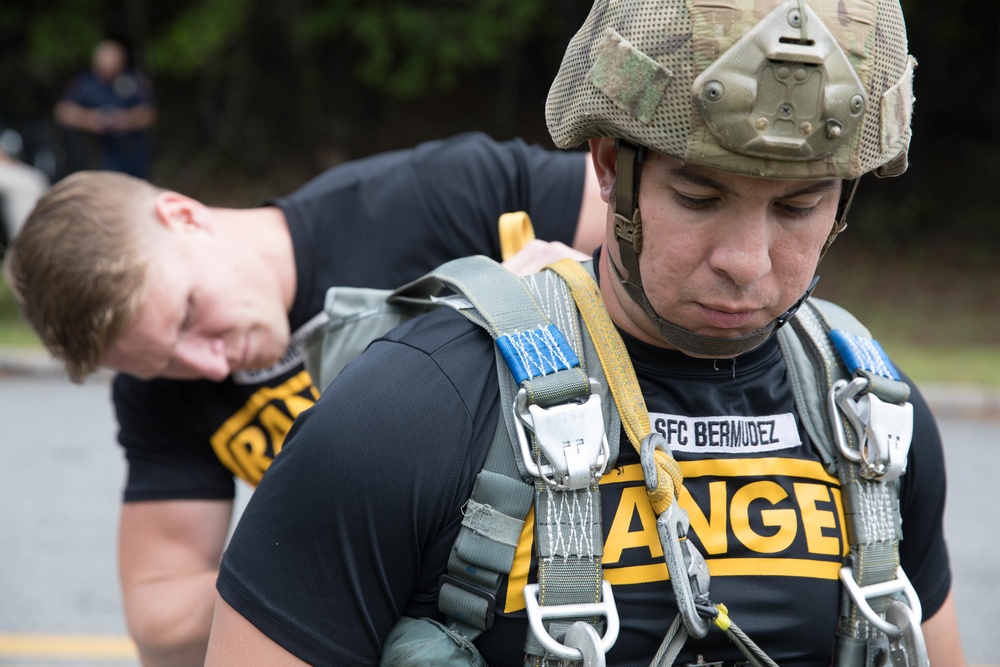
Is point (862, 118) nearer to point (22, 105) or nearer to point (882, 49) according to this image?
point (882, 49)

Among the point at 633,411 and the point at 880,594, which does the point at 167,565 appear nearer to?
the point at 633,411

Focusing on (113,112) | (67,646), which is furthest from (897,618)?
(113,112)

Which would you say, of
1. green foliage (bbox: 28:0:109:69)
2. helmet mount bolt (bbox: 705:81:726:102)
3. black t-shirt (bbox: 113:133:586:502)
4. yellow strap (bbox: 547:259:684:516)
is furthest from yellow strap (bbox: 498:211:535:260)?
green foliage (bbox: 28:0:109:69)

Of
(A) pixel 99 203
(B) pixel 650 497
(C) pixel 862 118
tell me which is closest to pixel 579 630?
(B) pixel 650 497

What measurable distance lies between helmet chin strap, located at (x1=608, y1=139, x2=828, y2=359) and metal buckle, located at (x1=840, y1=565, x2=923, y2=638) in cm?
40

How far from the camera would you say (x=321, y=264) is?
3.00 m

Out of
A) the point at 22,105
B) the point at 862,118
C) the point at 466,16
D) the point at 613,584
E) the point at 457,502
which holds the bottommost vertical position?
the point at 22,105

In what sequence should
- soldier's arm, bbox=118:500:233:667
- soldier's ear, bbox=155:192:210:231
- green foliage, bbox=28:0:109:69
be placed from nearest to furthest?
soldier's arm, bbox=118:500:233:667
soldier's ear, bbox=155:192:210:231
green foliage, bbox=28:0:109:69

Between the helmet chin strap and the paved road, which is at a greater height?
the helmet chin strap

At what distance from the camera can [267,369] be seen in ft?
9.85

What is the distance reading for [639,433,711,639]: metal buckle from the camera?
5.29ft

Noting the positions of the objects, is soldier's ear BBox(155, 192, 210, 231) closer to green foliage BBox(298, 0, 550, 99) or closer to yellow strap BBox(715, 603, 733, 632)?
yellow strap BBox(715, 603, 733, 632)

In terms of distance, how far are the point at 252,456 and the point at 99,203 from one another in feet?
2.46

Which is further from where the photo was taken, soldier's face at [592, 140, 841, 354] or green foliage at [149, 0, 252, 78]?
green foliage at [149, 0, 252, 78]
